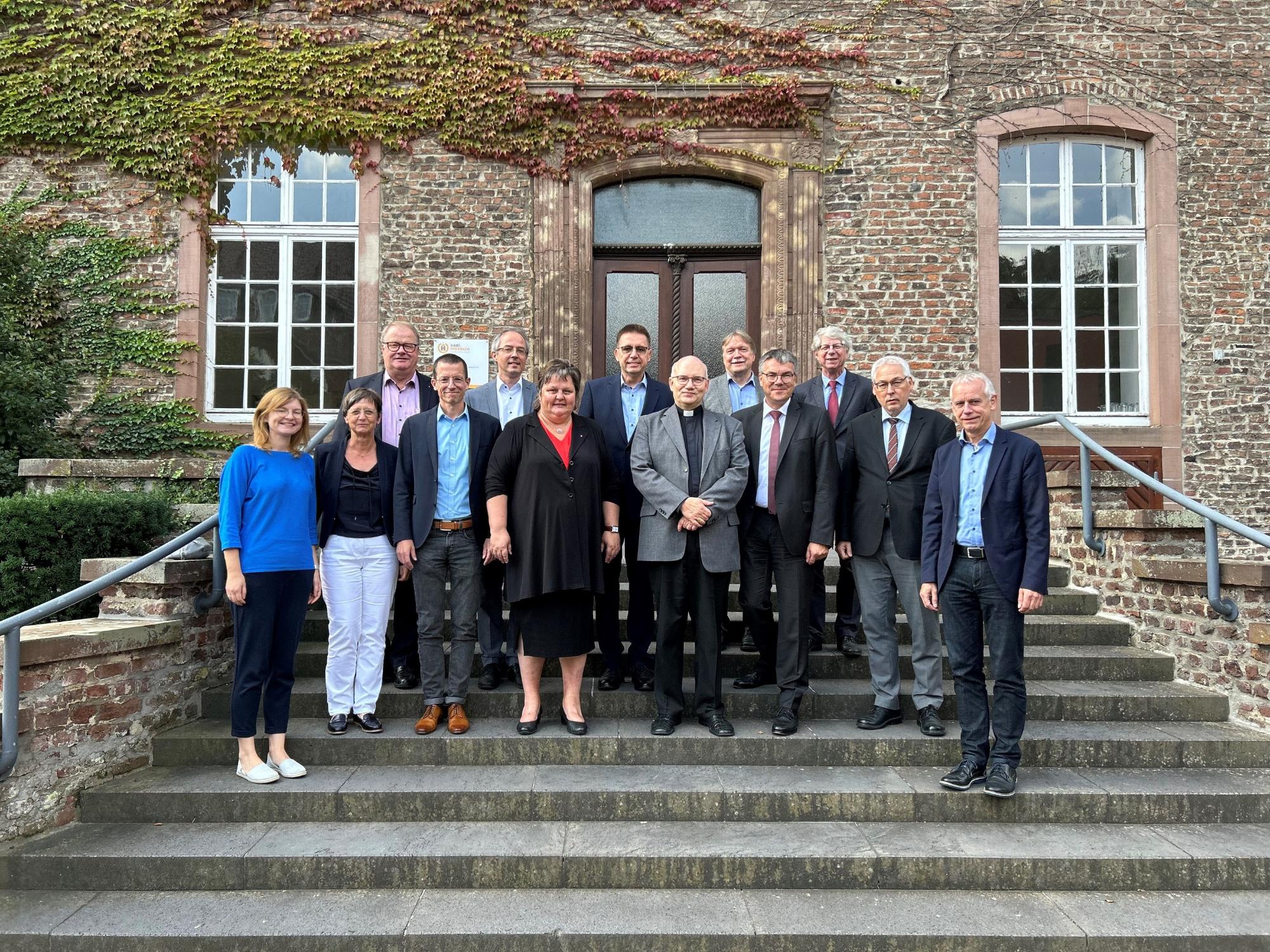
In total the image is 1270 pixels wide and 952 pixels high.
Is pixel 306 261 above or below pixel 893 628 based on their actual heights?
above

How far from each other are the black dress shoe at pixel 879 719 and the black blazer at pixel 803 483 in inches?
34.8

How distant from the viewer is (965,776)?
12.3 ft

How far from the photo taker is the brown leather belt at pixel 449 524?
4.37 metres

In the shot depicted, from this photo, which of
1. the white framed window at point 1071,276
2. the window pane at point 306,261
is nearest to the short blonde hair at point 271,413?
the window pane at point 306,261

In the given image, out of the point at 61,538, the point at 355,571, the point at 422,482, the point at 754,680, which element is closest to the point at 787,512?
the point at 754,680

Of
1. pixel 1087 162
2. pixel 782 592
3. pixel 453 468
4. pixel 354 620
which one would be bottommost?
pixel 354 620

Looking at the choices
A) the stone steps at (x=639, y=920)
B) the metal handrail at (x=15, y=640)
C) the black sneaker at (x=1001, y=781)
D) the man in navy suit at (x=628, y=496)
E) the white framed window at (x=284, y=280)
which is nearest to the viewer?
the stone steps at (x=639, y=920)

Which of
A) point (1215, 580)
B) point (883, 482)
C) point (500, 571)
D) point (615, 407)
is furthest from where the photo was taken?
point (615, 407)

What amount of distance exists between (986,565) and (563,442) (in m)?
2.09

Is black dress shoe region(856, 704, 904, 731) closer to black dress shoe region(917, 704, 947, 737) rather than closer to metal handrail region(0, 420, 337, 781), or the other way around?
black dress shoe region(917, 704, 947, 737)

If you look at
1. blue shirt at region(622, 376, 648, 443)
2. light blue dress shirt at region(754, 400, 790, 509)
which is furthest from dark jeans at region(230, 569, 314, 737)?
light blue dress shirt at region(754, 400, 790, 509)

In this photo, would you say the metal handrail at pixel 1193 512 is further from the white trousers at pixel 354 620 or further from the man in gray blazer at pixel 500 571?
the white trousers at pixel 354 620

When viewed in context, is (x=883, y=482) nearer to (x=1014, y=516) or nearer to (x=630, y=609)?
(x=1014, y=516)

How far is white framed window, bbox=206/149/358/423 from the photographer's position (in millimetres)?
8438
